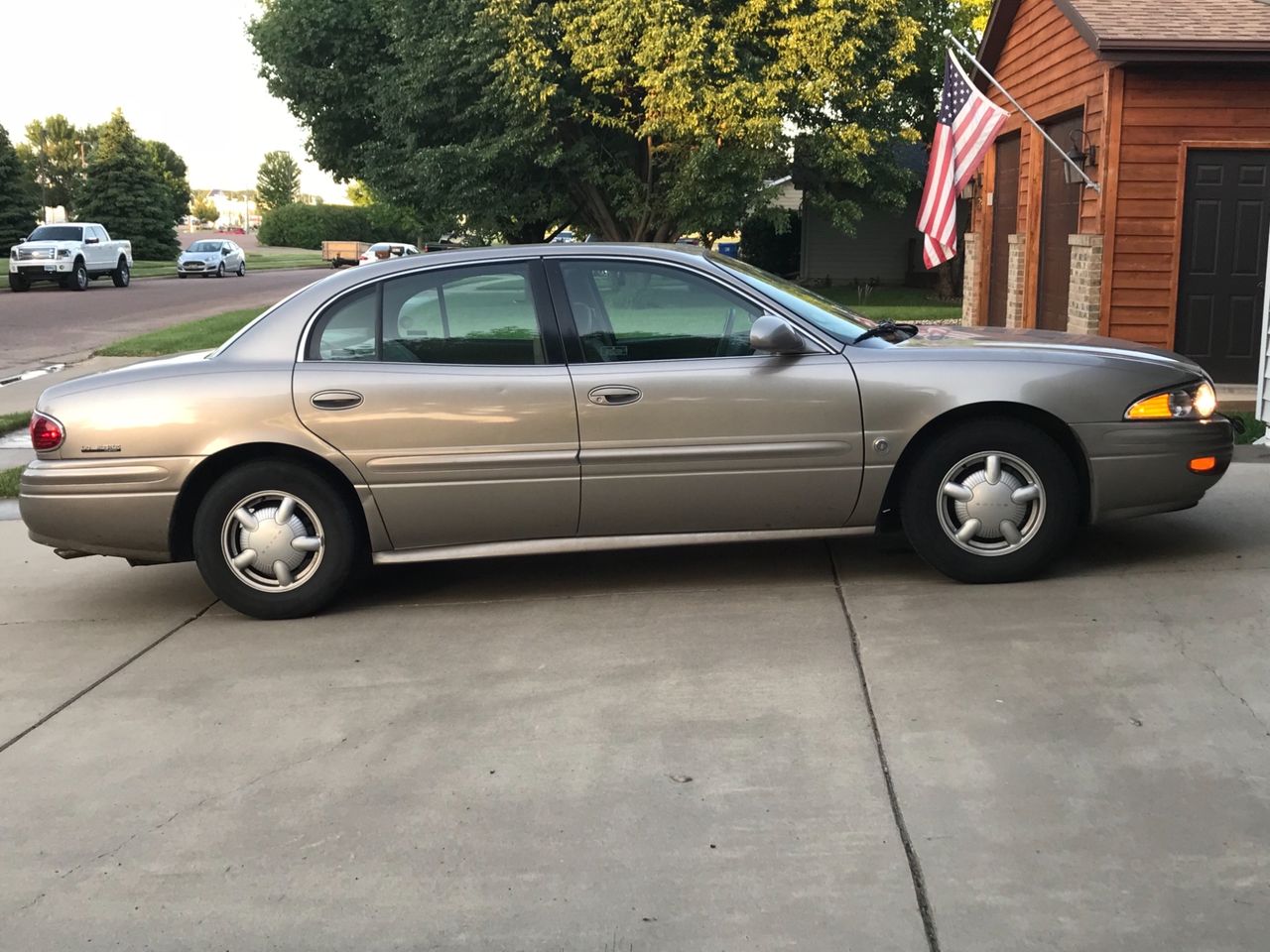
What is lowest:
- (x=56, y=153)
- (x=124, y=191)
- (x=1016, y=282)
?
(x=1016, y=282)

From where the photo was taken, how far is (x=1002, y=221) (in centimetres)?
1620

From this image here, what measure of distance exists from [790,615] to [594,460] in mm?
1035

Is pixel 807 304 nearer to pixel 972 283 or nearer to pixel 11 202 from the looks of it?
pixel 972 283

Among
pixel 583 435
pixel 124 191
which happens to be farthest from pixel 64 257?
pixel 583 435

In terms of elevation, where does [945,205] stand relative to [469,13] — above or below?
below

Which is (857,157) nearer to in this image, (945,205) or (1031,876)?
(945,205)

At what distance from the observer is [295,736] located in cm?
453

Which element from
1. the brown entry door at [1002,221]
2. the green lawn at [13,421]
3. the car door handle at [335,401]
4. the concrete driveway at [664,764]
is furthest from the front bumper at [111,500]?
the brown entry door at [1002,221]

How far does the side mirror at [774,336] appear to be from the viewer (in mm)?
5605

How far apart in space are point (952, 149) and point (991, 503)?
764cm

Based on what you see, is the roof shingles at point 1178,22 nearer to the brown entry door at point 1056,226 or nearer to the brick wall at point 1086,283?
the brown entry door at point 1056,226

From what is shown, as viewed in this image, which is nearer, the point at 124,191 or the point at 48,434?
the point at 48,434

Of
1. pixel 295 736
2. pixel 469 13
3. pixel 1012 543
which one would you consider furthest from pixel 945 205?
pixel 469 13

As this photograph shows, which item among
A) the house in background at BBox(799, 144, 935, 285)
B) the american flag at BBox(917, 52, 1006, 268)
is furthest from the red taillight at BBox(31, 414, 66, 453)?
the house in background at BBox(799, 144, 935, 285)
